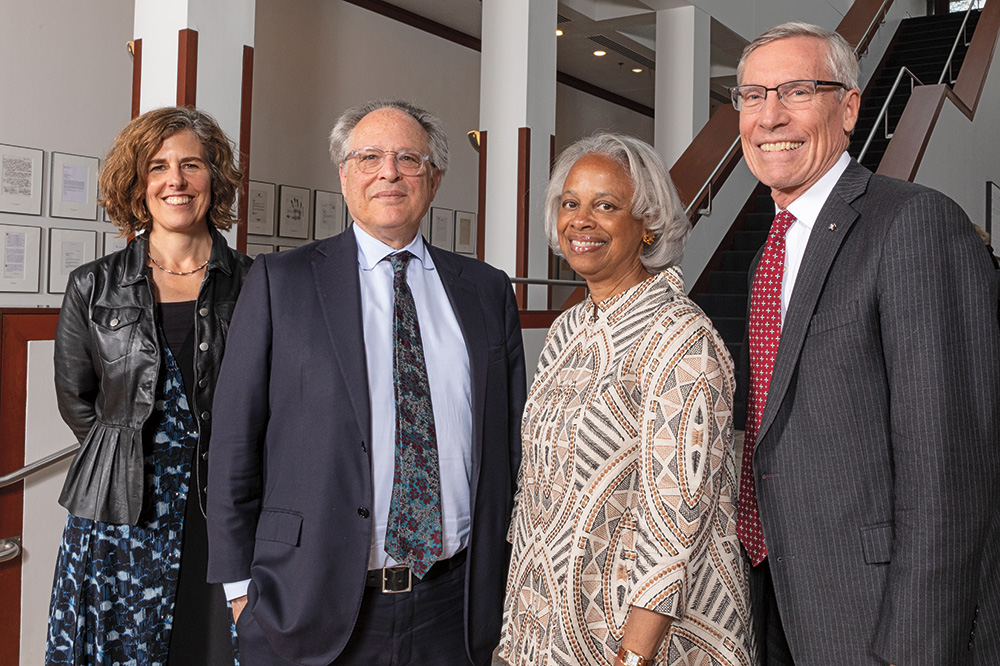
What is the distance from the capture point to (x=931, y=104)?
7.04 metres

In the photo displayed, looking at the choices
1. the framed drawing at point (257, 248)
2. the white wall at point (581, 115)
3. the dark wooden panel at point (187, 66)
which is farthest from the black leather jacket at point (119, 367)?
the white wall at point (581, 115)

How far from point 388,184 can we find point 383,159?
0.07m

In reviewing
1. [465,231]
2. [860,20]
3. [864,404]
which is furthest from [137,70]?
[860,20]

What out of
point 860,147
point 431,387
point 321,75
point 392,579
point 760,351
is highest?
point 321,75

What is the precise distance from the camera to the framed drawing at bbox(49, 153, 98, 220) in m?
7.14

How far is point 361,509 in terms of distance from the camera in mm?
2002

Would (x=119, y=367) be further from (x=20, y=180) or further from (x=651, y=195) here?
(x=20, y=180)

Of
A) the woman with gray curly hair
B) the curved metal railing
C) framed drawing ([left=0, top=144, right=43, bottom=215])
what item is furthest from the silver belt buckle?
framed drawing ([left=0, top=144, right=43, bottom=215])

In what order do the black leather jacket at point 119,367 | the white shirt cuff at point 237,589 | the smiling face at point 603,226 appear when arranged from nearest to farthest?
1. the smiling face at point 603,226
2. the white shirt cuff at point 237,589
3. the black leather jacket at point 119,367

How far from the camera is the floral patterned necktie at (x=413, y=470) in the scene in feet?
6.69

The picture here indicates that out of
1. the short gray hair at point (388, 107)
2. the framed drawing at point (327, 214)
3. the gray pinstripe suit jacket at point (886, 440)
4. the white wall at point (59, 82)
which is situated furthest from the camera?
Answer: the framed drawing at point (327, 214)

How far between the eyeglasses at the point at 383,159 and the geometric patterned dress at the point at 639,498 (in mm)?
626

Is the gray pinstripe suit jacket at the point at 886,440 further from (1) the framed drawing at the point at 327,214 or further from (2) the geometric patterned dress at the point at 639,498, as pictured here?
(1) the framed drawing at the point at 327,214

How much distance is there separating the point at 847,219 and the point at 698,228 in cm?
636
